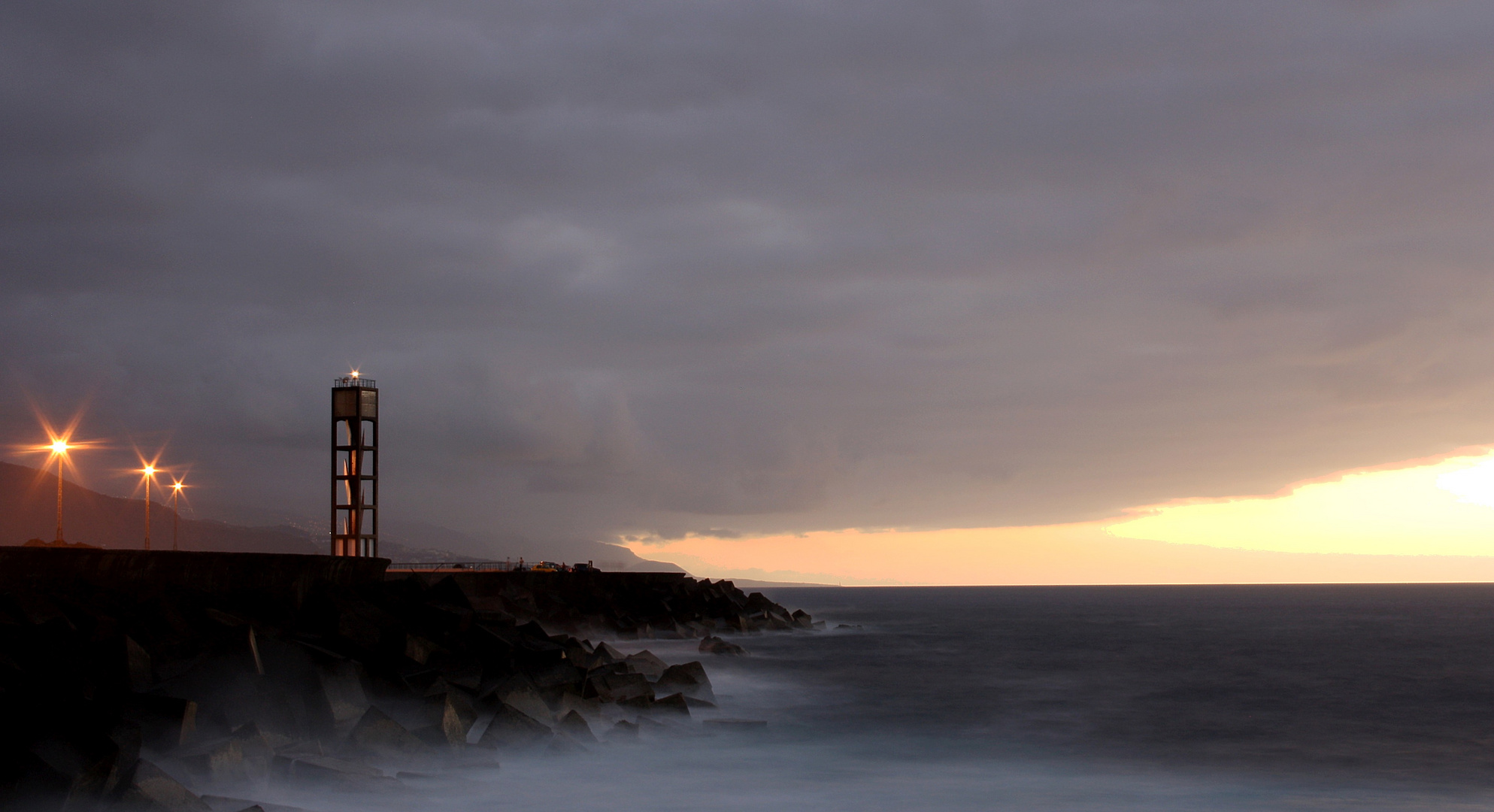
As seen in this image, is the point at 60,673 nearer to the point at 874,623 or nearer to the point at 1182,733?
the point at 1182,733

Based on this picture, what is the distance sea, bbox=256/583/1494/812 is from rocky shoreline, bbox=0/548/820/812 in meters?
0.60

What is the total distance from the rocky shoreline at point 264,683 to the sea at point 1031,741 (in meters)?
0.60

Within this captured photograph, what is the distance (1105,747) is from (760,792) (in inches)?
337

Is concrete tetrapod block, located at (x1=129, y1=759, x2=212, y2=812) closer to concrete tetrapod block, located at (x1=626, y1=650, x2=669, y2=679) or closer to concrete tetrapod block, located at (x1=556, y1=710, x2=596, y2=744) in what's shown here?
concrete tetrapod block, located at (x1=556, y1=710, x2=596, y2=744)

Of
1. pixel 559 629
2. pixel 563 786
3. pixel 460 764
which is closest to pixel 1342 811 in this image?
pixel 563 786

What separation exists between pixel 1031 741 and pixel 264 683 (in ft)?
46.9

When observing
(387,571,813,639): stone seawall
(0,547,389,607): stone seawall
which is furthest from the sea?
(0,547,389,607): stone seawall

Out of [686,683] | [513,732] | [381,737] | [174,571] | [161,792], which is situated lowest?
[686,683]

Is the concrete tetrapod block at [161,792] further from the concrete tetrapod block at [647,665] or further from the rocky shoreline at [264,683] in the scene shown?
the concrete tetrapod block at [647,665]

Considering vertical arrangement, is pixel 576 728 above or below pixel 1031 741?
above

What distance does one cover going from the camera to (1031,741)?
21.4 metres

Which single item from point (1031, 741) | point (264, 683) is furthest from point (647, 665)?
point (264, 683)

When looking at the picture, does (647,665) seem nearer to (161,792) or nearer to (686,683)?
(686,683)

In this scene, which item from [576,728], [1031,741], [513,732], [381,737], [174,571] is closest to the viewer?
[381,737]
